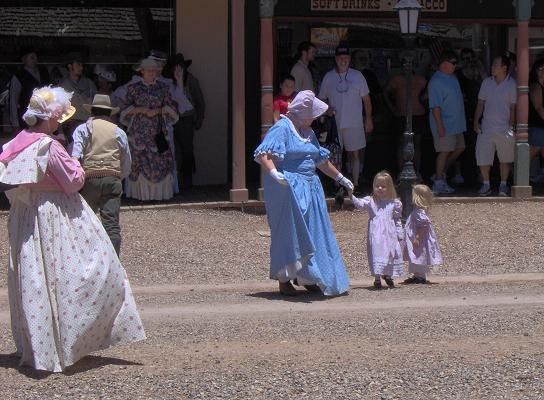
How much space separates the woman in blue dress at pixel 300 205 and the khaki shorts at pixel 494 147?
19.0 feet

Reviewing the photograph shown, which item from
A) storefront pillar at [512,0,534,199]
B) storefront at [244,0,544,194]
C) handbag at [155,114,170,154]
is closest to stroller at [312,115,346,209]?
storefront at [244,0,544,194]

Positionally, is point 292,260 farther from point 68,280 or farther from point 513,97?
point 513,97

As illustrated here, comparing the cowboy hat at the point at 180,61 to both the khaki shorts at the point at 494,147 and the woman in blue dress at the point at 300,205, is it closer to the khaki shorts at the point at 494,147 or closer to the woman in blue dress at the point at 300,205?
the khaki shorts at the point at 494,147

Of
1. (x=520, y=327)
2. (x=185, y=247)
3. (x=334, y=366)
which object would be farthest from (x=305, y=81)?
(x=334, y=366)

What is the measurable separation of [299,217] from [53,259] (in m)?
3.00

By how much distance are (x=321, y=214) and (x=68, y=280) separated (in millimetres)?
3159

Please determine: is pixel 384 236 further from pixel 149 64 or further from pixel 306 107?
pixel 149 64

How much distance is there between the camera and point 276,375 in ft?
23.7

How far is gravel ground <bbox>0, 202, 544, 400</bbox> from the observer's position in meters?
7.04

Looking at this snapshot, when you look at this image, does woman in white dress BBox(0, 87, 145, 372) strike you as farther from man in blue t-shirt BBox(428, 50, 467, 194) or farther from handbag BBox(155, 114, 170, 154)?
man in blue t-shirt BBox(428, 50, 467, 194)

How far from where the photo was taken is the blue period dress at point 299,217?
962 cm

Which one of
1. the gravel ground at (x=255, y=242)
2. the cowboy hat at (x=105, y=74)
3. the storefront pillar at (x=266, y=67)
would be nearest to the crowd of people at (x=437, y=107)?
the storefront pillar at (x=266, y=67)

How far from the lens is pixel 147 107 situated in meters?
14.0

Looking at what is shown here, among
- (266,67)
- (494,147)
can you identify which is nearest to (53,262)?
(266,67)
